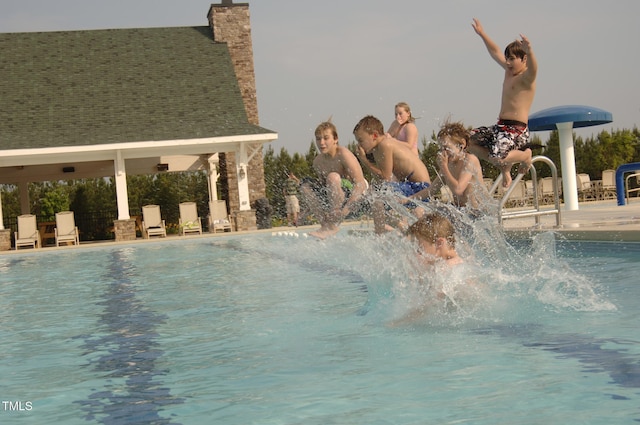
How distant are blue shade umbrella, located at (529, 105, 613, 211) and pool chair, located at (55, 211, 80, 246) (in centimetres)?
1230

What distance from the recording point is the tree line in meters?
26.9

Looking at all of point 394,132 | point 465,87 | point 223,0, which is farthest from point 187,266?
point 223,0

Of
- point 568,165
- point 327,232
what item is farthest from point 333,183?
point 568,165

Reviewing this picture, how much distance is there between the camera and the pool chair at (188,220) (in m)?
22.4

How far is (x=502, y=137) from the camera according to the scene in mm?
8109

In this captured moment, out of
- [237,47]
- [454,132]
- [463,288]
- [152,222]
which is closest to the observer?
[463,288]

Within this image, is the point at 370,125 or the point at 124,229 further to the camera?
the point at 124,229

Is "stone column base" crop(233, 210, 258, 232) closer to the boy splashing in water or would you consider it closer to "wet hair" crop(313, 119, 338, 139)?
"wet hair" crop(313, 119, 338, 139)

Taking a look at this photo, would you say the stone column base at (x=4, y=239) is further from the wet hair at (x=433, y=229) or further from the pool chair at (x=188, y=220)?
the wet hair at (x=433, y=229)

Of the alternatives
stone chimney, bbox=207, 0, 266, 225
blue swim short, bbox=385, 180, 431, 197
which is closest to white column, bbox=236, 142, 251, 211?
stone chimney, bbox=207, 0, 266, 225

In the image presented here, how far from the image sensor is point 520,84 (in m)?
8.01

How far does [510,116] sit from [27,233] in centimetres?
1644

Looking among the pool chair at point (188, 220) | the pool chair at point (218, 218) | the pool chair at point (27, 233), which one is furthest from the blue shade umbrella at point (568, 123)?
the pool chair at point (27, 233)

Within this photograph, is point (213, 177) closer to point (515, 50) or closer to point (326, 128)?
point (326, 128)
